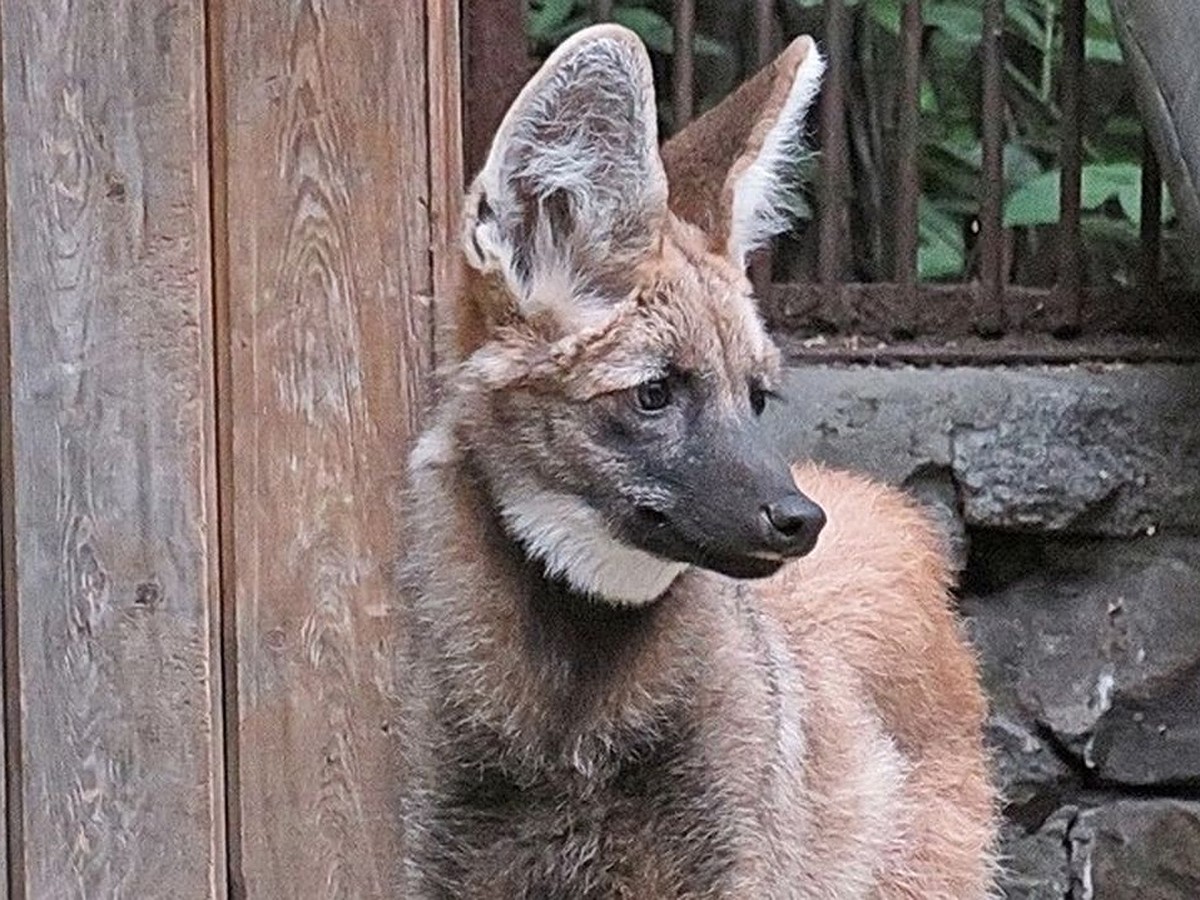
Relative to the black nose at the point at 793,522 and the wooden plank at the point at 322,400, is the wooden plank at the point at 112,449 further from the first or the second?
the black nose at the point at 793,522

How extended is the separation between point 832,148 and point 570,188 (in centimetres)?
105

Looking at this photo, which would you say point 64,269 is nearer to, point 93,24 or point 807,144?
point 93,24

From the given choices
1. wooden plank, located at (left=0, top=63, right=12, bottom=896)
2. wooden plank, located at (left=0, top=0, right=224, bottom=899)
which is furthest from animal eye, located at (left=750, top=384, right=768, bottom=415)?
wooden plank, located at (left=0, top=63, right=12, bottom=896)

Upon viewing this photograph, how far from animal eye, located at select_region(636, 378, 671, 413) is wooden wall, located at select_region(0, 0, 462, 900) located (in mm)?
424

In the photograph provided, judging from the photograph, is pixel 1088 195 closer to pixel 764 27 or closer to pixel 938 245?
pixel 938 245

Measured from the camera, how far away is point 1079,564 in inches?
145

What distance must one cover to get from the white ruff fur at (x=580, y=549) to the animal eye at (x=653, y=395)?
0.15 m

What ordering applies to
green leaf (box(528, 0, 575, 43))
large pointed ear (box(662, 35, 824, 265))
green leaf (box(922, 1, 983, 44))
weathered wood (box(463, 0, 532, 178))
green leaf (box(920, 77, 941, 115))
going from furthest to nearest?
green leaf (box(920, 77, 941, 115)) → green leaf (box(922, 1, 983, 44)) → green leaf (box(528, 0, 575, 43)) → weathered wood (box(463, 0, 532, 178)) → large pointed ear (box(662, 35, 824, 265))

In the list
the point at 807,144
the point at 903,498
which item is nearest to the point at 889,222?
the point at 807,144

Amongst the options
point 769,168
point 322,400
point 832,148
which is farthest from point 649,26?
point 322,400

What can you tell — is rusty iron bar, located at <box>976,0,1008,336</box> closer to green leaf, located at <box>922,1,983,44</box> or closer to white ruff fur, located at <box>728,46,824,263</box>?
green leaf, located at <box>922,1,983,44</box>

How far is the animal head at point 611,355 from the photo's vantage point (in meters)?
2.55

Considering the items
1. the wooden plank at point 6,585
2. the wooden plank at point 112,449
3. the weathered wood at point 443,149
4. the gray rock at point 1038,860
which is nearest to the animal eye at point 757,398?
the weathered wood at point 443,149

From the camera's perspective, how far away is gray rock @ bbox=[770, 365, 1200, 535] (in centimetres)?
357
